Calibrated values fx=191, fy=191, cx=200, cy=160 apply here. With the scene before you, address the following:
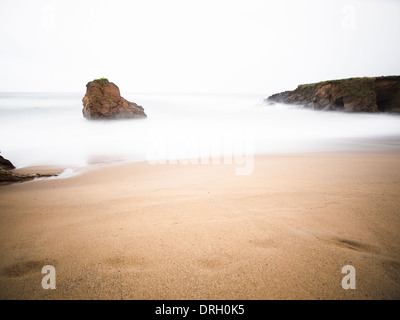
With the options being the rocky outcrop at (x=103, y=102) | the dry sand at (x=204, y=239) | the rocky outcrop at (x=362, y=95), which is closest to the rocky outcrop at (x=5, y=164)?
the dry sand at (x=204, y=239)

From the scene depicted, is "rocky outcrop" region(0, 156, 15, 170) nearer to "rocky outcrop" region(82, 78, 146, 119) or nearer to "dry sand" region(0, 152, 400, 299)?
"dry sand" region(0, 152, 400, 299)

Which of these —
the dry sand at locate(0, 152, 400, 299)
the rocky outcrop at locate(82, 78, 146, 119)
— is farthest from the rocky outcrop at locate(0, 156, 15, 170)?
the rocky outcrop at locate(82, 78, 146, 119)

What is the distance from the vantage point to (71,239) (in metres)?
2.06

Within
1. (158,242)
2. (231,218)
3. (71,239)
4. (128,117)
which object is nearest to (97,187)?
(71,239)

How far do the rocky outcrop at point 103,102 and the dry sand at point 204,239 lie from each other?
1402cm

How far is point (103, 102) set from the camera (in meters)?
16.3

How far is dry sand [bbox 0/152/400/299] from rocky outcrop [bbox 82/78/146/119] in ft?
46.0

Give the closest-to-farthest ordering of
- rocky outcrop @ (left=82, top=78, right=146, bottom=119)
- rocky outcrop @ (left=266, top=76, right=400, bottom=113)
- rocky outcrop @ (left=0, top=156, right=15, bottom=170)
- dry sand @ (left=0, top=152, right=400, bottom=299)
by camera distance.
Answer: dry sand @ (left=0, top=152, right=400, bottom=299) < rocky outcrop @ (left=0, top=156, right=15, bottom=170) < rocky outcrop @ (left=82, top=78, right=146, bottom=119) < rocky outcrop @ (left=266, top=76, right=400, bottom=113)

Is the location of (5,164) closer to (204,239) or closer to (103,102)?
(204,239)

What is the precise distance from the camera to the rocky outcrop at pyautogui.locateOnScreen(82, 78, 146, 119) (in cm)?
1609

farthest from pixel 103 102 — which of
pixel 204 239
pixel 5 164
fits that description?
pixel 204 239

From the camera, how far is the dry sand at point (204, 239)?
1.50 meters

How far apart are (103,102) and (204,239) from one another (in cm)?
1747
